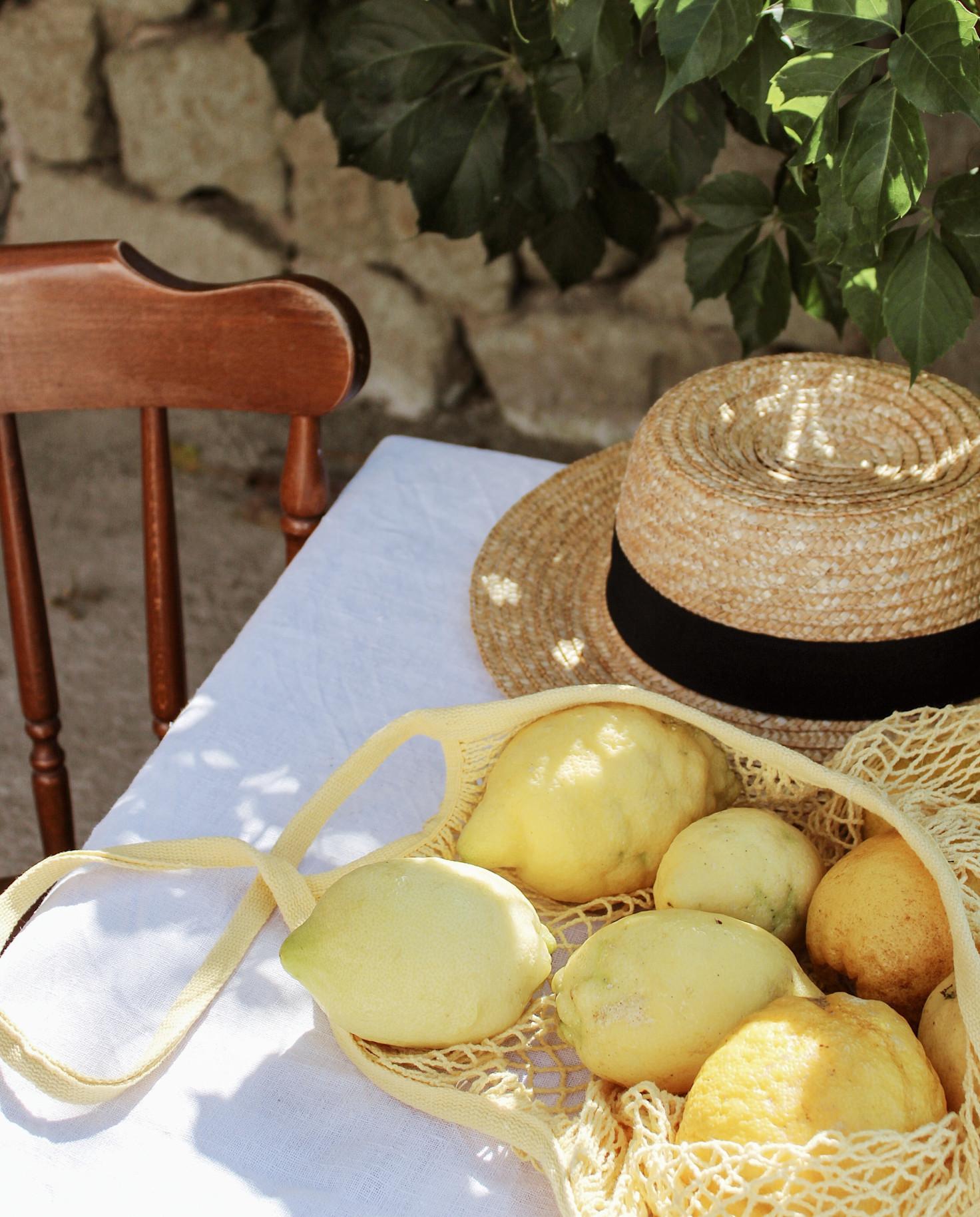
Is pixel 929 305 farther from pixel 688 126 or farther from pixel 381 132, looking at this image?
pixel 381 132

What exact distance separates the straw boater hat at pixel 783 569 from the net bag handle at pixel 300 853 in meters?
0.16

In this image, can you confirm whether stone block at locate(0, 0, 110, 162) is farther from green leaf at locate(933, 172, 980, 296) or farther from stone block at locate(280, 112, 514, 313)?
green leaf at locate(933, 172, 980, 296)

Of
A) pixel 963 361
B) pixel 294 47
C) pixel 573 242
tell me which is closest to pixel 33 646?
pixel 573 242

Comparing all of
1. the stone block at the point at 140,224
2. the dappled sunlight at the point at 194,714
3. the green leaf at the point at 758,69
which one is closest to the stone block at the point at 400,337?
the stone block at the point at 140,224

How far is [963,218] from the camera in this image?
760 millimetres

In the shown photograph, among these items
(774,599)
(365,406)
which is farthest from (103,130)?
(774,599)

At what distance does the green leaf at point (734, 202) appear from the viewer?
3.31 ft

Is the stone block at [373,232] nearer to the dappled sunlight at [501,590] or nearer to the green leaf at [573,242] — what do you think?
the green leaf at [573,242]

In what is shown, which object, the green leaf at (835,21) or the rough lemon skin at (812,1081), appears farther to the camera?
the green leaf at (835,21)

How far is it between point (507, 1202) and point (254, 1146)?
113mm

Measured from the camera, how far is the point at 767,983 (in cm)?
47

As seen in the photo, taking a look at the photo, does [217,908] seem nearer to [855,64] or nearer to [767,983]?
[767,983]

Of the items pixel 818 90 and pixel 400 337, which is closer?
pixel 818 90

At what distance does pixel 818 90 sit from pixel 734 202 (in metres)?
0.36
